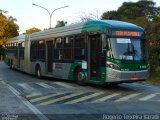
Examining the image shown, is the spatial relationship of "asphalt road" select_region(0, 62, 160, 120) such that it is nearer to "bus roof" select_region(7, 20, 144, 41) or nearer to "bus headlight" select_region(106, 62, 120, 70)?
"bus headlight" select_region(106, 62, 120, 70)

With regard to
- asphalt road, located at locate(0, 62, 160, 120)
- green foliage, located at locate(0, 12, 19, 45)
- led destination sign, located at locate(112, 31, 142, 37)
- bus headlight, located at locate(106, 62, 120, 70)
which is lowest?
asphalt road, located at locate(0, 62, 160, 120)

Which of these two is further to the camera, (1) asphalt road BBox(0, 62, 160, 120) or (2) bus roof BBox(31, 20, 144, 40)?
(2) bus roof BBox(31, 20, 144, 40)

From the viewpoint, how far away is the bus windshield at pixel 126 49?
16.2 metres

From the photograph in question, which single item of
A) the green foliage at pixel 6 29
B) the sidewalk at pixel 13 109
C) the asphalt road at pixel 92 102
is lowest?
the asphalt road at pixel 92 102

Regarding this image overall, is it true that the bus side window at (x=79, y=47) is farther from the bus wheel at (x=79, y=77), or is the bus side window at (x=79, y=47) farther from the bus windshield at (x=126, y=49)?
the bus windshield at (x=126, y=49)

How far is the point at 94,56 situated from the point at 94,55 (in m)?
0.04

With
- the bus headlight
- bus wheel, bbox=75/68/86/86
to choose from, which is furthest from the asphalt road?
the bus headlight

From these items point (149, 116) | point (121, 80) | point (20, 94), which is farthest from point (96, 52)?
point (149, 116)

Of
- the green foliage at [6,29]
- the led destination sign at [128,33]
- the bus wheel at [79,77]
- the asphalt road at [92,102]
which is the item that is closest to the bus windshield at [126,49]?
the led destination sign at [128,33]

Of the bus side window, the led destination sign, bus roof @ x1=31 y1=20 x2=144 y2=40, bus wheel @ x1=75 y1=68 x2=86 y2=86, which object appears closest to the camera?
the led destination sign

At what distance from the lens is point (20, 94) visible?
50.8ft

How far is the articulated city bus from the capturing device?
16.2 meters

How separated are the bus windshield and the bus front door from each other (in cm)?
92

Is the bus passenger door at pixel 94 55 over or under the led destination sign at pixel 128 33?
under
